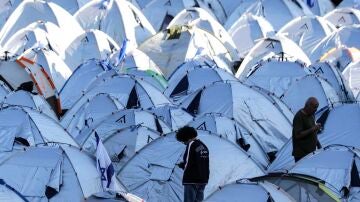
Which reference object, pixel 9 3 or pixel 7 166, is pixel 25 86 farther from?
pixel 9 3

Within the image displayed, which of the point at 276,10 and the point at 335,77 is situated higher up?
the point at 335,77

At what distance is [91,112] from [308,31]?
12182mm

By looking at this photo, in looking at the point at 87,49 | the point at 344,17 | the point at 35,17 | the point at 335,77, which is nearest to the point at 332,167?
the point at 335,77

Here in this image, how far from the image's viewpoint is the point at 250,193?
14.6 metres

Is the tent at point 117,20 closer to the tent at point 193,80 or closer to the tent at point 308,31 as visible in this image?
the tent at point 308,31

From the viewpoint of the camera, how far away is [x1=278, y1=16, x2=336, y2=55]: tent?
108 feet

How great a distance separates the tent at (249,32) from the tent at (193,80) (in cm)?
682

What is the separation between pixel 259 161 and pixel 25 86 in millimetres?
6328

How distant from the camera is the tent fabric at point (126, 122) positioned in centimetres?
2031

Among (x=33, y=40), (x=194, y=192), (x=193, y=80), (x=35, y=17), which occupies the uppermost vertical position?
(x=194, y=192)

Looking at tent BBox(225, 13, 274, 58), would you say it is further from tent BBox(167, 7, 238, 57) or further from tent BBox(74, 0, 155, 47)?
tent BBox(74, 0, 155, 47)

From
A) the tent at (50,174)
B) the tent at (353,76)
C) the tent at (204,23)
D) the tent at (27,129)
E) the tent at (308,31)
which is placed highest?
the tent at (50,174)

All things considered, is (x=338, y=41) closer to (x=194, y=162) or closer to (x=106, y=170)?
(x=106, y=170)

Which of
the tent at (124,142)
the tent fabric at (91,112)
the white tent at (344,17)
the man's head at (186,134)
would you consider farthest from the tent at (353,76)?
the man's head at (186,134)
